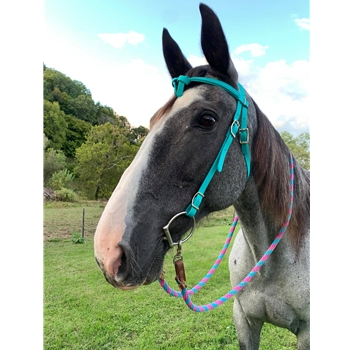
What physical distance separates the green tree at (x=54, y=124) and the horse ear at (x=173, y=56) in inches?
63.9

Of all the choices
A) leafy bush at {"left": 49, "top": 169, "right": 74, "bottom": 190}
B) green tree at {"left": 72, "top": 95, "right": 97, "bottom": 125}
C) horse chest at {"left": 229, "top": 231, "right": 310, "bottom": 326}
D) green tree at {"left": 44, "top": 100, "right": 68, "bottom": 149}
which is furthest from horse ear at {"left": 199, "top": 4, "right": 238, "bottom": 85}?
leafy bush at {"left": 49, "top": 169, "right": 74, "bottom": 190}

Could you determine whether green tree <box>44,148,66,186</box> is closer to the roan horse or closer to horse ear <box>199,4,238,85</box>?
the roan horse

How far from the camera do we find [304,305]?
115cm

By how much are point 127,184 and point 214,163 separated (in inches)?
12.0

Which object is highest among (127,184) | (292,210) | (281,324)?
(127,184)

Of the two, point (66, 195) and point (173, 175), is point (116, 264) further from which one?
point (66, 195)

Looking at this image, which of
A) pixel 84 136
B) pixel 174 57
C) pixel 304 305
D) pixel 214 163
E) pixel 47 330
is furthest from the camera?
pixel 84 136

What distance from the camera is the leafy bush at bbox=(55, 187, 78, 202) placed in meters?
2.94

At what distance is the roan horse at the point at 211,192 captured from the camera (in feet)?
2.30

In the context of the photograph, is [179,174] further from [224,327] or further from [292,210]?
[224,327]

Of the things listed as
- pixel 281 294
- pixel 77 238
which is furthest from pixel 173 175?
pixel 77 238

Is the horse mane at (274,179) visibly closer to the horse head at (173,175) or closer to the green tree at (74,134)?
the horse head at (173,175)

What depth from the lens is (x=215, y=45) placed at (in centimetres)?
88
